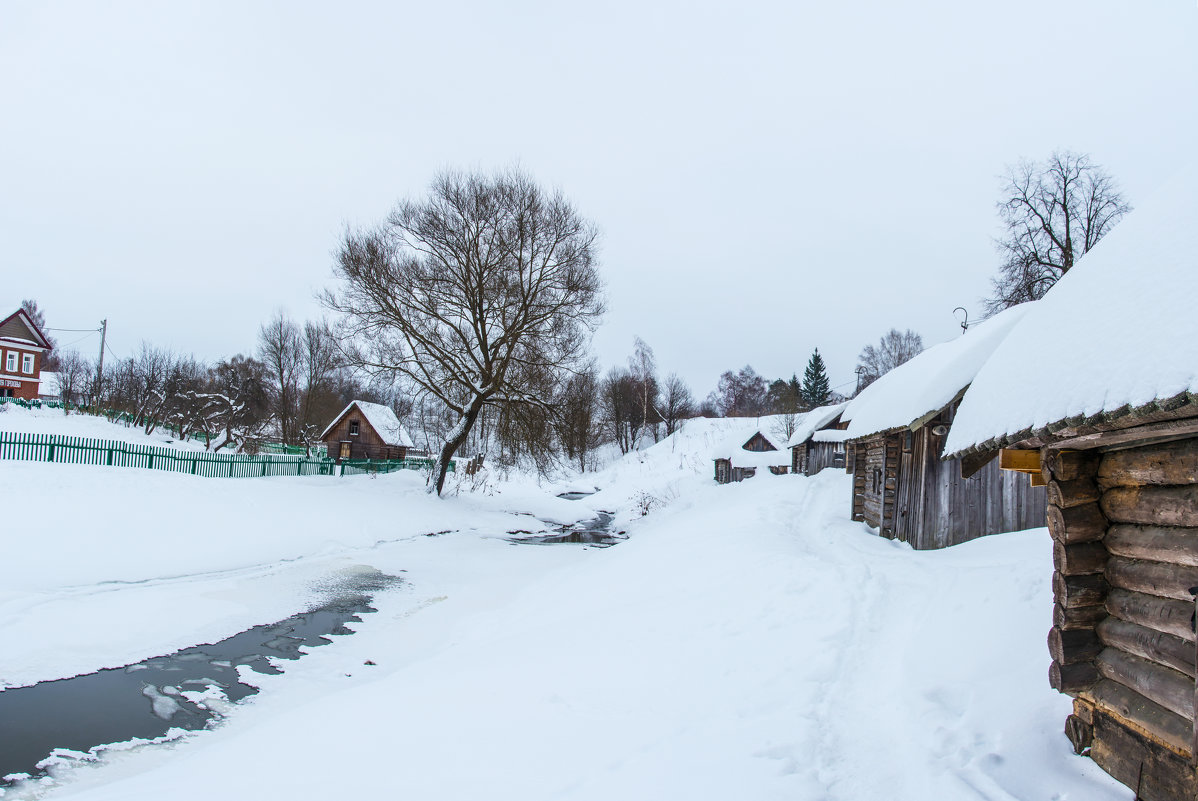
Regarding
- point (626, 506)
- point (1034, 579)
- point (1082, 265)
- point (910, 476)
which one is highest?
point (1082, 265)

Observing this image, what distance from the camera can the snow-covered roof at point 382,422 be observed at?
39.6 m

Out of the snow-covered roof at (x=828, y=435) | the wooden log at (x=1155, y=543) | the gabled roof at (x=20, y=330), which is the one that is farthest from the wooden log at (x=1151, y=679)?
the gabled roof at (x=20, y=330)

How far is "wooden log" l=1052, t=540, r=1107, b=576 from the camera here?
12.4 feet

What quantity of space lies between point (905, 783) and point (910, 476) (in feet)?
24.9

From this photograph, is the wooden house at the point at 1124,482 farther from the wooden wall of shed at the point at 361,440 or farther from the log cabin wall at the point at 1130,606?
the wooden wall of shed at the point at 361,440

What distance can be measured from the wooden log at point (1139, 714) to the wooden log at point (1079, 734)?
9 cm

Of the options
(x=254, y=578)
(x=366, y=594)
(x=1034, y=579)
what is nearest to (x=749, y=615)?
(x=1034, y=579)

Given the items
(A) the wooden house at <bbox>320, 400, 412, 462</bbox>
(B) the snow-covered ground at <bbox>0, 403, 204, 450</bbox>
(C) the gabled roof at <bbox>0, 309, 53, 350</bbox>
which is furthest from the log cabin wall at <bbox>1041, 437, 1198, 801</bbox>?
(C) the gabled roof at <bbox>0, 309, 53, 350</bbox>

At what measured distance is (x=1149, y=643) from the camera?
10.9 feet

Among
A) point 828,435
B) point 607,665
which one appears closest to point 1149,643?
point 607,665

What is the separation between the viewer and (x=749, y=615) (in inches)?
275

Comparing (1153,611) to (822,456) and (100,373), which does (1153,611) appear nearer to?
(822,456)

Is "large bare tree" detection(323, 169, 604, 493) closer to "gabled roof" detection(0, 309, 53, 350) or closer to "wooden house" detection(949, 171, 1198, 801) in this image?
"wooden house" detection(949, 171, 1198, 801)

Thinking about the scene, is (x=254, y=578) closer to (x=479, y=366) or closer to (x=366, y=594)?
(x=366, y=594)
